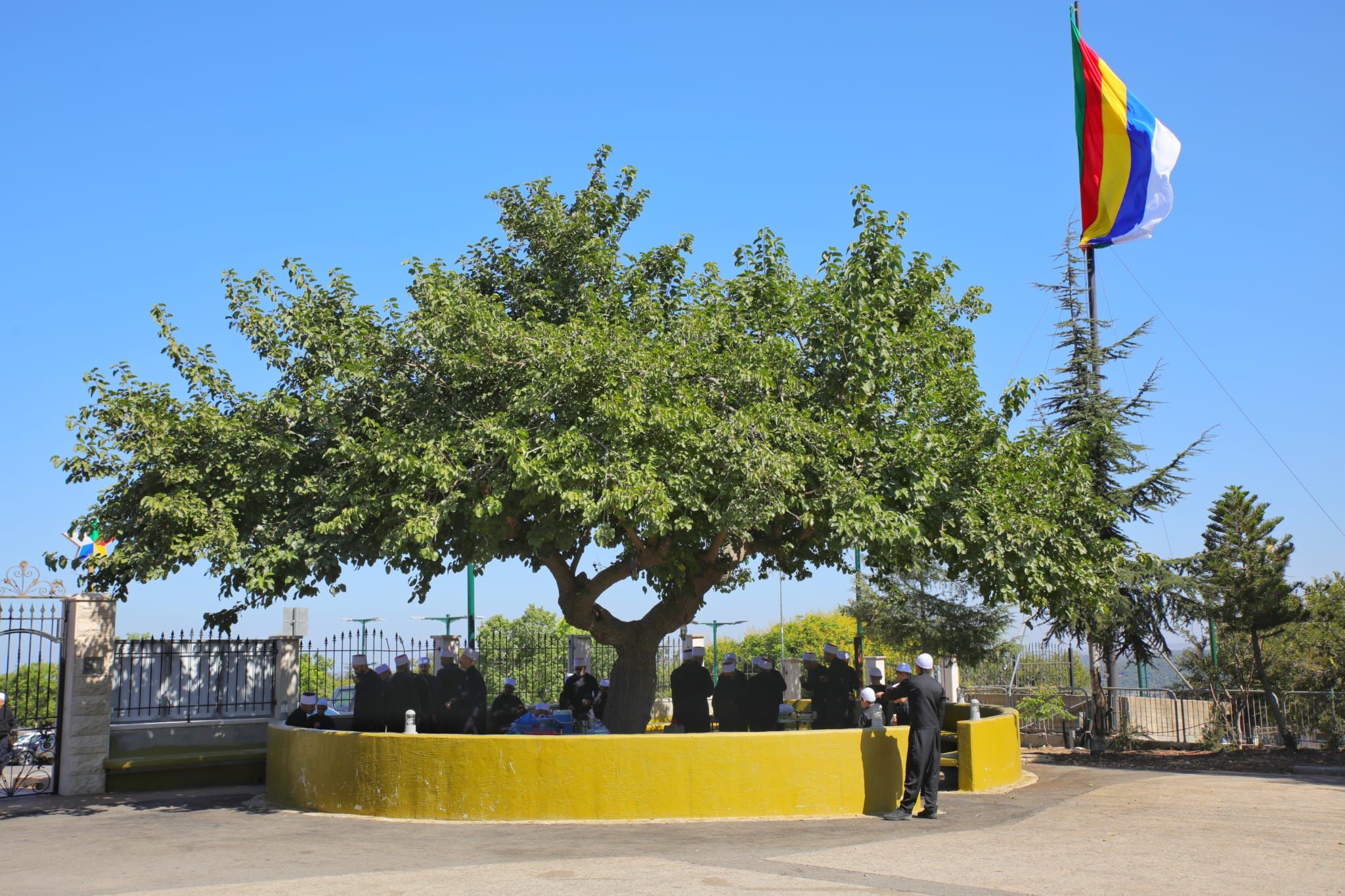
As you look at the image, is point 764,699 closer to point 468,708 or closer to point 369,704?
point 468,708

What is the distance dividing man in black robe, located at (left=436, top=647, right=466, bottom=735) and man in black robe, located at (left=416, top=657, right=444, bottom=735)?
5cm

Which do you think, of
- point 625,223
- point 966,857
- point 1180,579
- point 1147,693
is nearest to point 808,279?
point 625,223

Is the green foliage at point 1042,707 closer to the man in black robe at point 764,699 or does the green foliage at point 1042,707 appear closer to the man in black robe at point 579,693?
the man in black robe at point 764,699

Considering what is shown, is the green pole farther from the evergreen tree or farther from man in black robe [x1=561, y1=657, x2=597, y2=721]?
the evergreen tree

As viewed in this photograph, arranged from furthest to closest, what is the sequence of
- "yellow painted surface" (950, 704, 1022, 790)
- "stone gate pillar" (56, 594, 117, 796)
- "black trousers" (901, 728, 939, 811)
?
"stone gate pillar" (56, 594, 117, 796) → "yellow painted surface" (950, 704, 1022, 790) → "black trousers" (901, 728, 939, 811)

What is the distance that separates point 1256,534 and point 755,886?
Result: 14.6 meters

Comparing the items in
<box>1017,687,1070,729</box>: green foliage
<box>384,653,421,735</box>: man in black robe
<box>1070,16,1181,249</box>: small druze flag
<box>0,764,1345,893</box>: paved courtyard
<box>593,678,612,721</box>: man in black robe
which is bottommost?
<box>0,764,1345,893</box>: paved courtyard

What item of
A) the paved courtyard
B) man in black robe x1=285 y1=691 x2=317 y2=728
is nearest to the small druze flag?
the paved courtyard

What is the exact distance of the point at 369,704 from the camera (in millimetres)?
14414

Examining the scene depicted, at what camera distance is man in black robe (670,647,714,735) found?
1520 centimetres

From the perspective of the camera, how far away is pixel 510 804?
37.9 ft

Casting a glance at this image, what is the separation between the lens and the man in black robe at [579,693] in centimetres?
1655

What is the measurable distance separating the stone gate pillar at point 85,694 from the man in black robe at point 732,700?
8.58m

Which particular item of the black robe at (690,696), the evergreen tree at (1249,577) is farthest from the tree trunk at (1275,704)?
the black robe at (690,696)
